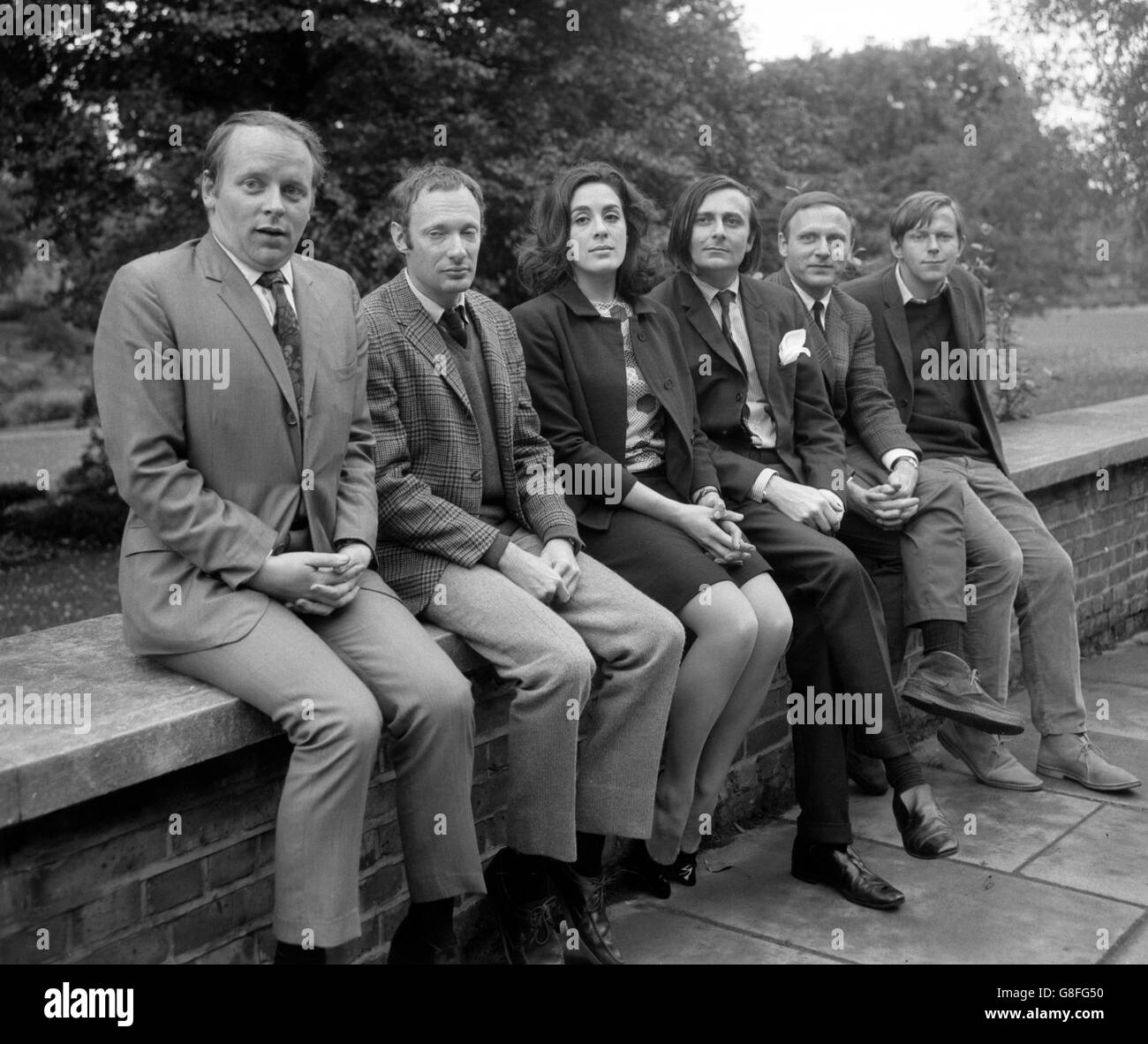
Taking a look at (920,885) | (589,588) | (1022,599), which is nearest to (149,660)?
(589,588)

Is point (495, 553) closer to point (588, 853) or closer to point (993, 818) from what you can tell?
point (588, 853)

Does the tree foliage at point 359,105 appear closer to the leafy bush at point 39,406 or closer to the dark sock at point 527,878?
the leafy bush at point 39,406

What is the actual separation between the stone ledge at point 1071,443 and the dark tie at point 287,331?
11.4 feet

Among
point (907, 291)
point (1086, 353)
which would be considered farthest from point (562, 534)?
point (1086, 353)

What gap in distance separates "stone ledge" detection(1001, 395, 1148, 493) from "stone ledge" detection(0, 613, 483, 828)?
3.86 meters

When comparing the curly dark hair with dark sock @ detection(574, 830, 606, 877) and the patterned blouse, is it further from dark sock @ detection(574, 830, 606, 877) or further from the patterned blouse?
dark sock @ detection(574, 830, 606, 877)

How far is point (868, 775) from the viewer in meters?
4.78

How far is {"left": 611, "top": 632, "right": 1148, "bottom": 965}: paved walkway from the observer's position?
3555mm

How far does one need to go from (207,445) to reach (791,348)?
231 cm

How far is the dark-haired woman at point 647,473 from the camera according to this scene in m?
3.84

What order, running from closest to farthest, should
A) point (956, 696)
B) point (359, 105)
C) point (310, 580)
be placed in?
point (310, 580)
point (956, 696)
point (359, 105)

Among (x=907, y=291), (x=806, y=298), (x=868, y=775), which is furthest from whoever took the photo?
(x=907, y=291)

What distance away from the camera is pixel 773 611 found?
396cm

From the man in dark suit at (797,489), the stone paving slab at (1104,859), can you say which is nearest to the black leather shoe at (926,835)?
the man in dark suit at (797,489)
